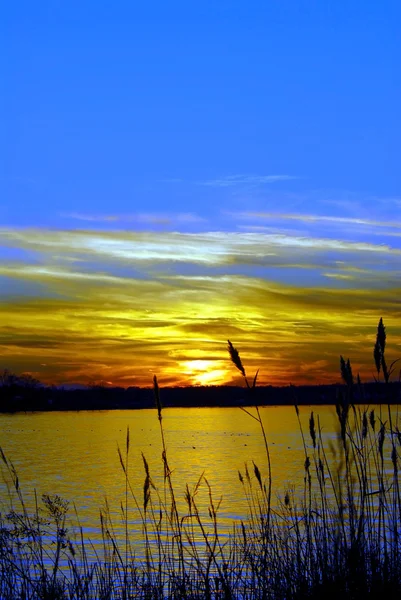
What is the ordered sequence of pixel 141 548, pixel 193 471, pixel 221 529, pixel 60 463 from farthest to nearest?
pixel 60 463
pixel 193 471
pixel 221 529
pixel 141 548

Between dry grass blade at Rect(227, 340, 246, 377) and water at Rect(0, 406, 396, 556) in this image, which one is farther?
water at Rect(0, 406, 396, 556)

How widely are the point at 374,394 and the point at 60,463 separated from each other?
35695 millimetres

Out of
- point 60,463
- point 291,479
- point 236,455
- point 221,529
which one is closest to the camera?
point 221,529

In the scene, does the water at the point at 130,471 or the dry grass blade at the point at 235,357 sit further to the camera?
the water at the point at 130,471

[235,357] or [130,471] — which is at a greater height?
[235,357]

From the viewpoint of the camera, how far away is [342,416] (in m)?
6.09

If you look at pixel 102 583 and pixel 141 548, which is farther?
pixel 141 548

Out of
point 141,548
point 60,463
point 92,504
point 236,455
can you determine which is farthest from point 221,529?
point 236,455

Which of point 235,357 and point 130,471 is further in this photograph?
point 130,471

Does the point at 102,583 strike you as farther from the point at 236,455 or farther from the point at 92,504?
the point at 236,455

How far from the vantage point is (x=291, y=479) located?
2989 cm

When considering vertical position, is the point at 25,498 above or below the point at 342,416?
below

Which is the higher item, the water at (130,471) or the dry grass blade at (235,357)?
the dry grass blade at (235,357)

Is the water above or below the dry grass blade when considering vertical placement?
below
